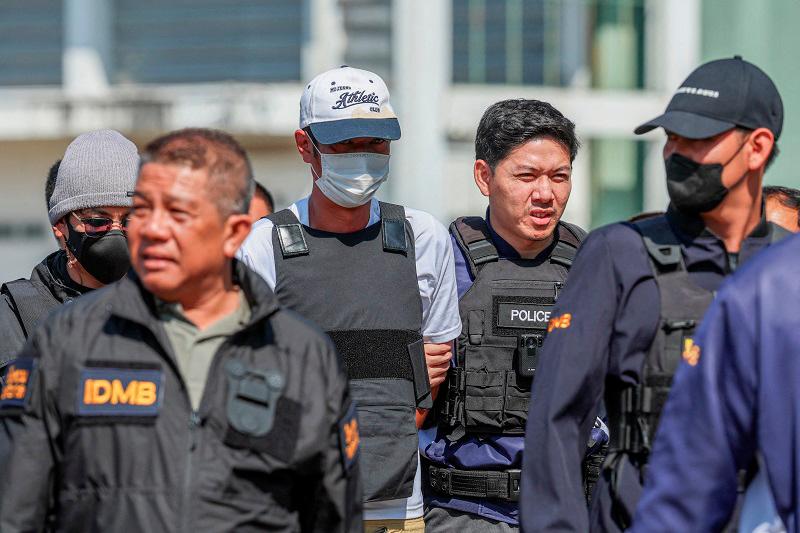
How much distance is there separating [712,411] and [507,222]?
231 centimetres

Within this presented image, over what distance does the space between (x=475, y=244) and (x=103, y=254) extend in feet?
4.41

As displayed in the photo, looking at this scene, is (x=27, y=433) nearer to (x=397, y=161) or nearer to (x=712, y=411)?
→ (x=712, y=411)

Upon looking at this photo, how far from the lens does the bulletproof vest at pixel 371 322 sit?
13.6 feet

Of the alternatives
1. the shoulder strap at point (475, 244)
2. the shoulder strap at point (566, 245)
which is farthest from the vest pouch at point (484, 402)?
the shoulder strap at point (566, 245)

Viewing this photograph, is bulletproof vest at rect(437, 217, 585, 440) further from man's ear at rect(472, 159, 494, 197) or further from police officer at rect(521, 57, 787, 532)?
police officer at rect(521, 57, 787, 532)

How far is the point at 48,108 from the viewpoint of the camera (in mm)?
11562

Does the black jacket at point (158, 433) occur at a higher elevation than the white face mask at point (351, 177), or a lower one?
lower

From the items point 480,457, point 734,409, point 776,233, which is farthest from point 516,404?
point 734,409

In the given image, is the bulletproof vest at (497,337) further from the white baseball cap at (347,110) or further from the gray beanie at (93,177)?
the gray beanie at (93,177)

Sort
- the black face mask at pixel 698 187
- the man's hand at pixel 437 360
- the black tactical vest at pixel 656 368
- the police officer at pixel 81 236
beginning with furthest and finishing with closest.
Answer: the man's hand at pixel 437 360 < the police officer at pixel 81 236 < the black face mask at pixel 698 187 < the black tactical vest at pixel 656 368

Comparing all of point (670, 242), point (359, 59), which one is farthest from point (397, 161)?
point (670, 242)

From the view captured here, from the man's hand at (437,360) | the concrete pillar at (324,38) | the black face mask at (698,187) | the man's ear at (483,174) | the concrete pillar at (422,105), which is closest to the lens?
the black face mask at (698,187)

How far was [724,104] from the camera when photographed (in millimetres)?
3432

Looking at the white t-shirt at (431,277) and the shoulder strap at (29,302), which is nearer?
the shoulder strap at (29,302)
